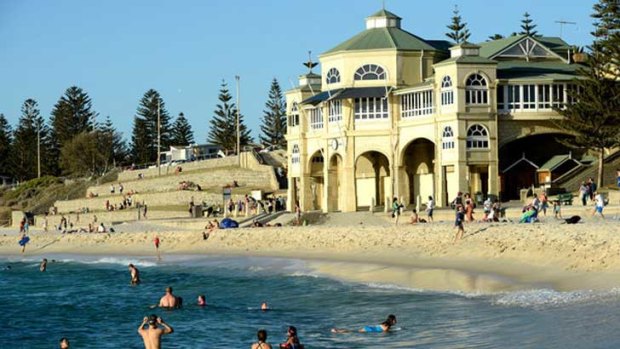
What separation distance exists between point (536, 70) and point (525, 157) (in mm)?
3720

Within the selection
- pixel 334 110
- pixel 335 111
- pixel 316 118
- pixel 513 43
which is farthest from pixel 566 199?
pixel 316 118

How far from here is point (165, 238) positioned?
158ft

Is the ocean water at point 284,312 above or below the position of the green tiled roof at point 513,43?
below

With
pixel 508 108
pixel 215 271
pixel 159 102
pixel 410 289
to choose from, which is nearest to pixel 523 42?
pixel 508 108

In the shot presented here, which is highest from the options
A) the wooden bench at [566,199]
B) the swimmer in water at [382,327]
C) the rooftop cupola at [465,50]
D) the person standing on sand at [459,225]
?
the rooftop cupola at [465,50]

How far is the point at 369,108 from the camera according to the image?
53.7 metres

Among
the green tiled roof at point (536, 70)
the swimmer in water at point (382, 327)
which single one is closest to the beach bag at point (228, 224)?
the green tiled roof at point (536, 70)

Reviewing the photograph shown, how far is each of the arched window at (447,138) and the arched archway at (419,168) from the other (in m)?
3.61

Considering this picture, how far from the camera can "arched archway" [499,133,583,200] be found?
5134 centimetres

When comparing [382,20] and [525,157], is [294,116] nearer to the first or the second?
[382,20]

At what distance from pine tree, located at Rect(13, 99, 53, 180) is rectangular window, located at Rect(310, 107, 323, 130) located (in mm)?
45412

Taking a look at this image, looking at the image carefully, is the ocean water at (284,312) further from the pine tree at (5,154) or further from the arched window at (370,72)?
the pine tree at (5,154)

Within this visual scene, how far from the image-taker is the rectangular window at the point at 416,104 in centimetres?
5131

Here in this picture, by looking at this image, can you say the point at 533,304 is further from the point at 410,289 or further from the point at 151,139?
the point at 151,139
